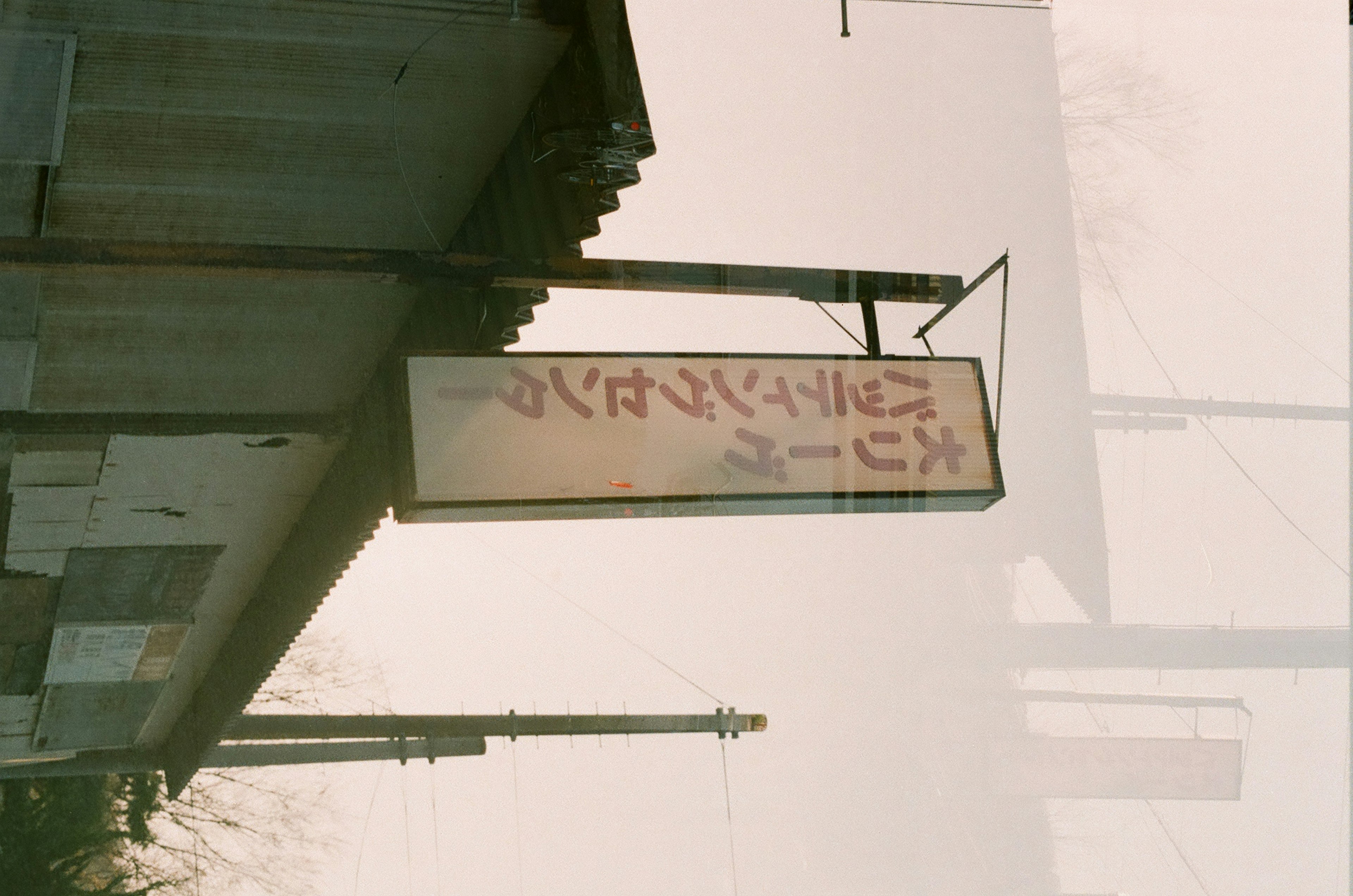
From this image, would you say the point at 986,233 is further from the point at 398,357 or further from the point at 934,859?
the point at 398,357

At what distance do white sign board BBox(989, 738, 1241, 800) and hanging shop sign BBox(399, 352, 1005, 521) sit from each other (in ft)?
22.2

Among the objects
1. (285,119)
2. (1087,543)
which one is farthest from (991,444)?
(1087,543)

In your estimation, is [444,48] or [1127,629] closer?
[444,48]

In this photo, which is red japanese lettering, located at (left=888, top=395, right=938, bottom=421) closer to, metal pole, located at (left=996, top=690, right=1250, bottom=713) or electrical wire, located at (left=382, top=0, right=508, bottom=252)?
electrical wire, located at (left=382, top=0, right=508, bottom=252)

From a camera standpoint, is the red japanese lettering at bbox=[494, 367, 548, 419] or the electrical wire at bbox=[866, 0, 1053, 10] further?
the electrical wire at bbox=[866, 0, 1053, 10]

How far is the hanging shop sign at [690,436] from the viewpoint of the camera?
2.38 metres

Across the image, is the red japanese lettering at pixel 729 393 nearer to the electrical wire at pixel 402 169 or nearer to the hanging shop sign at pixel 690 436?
the hanging shop sign at pixel 690 436

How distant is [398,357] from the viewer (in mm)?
2412

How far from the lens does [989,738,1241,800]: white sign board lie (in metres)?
8.42

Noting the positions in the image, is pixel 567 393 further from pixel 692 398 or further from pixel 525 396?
pixel 692 398

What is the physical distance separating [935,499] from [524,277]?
3.91ft

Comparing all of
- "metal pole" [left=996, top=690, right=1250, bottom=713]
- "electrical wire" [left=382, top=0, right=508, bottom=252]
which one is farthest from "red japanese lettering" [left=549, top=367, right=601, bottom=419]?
"metal pole" [left=996, top=690, right=1250, bottom=713]

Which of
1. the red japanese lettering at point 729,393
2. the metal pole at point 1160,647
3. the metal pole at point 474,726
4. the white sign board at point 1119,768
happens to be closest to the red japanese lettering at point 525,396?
the red japanese lettering at point 729,393

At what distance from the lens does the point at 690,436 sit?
8.34ft
